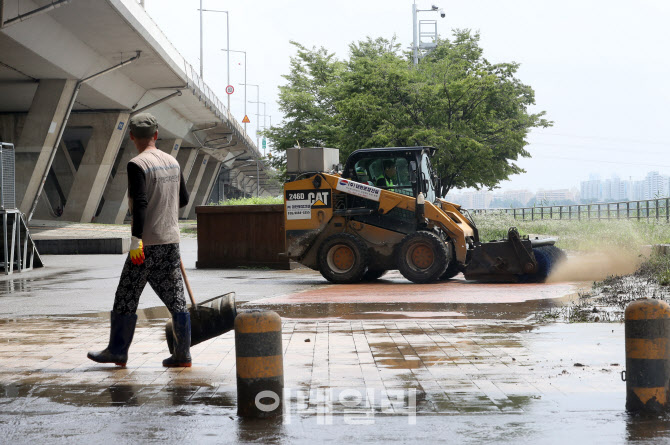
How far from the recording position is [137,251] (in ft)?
22.5

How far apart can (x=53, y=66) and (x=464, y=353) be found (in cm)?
2636

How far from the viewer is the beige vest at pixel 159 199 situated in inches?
275

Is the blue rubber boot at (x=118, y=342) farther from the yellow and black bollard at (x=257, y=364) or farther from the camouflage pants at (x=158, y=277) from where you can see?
the yellow and black bollard at (x=257, y=364)

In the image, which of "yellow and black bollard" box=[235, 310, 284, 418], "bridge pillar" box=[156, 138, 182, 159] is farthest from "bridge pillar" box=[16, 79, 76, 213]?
"yellow and black bollard" box=[235, 310, 284, 418]

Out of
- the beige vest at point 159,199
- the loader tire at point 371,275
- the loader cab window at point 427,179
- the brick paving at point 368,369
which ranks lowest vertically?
the brick paving at point 368,369

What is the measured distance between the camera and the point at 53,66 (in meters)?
30.7

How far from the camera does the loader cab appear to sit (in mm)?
16812

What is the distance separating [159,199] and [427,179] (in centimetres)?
1028

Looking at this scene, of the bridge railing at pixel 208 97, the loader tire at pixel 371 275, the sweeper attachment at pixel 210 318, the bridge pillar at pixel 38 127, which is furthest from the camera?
the bridge railing at pixel 208 97

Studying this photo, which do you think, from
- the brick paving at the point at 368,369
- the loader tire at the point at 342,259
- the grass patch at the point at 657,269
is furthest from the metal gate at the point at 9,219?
the grass patch at the point at 657,269

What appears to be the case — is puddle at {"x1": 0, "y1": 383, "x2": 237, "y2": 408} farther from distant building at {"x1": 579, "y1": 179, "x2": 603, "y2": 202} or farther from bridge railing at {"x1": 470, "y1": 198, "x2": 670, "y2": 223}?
distant building at {"x1": 579, "y1": 179, "x2": 603, "y2": 202}

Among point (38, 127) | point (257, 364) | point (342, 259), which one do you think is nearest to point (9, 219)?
point (342, 259)

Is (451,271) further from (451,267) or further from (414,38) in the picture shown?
(414,38)

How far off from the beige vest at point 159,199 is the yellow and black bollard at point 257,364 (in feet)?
6.13
